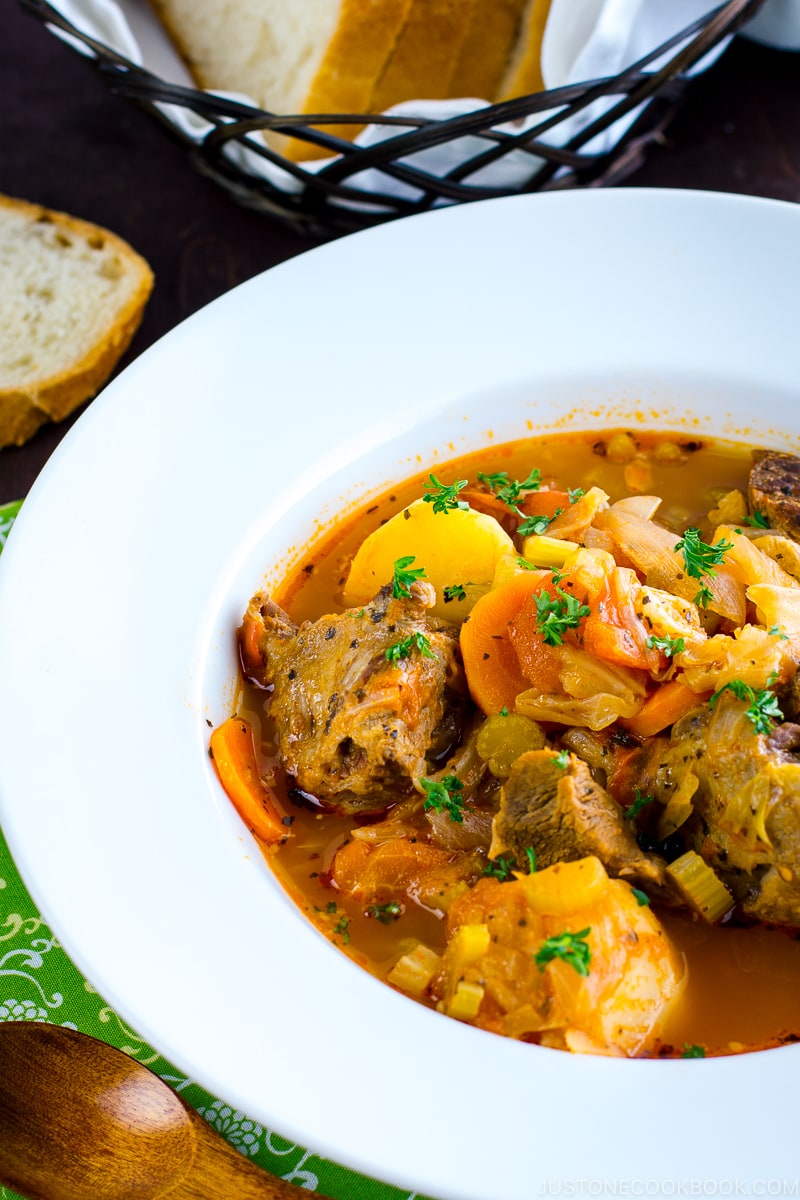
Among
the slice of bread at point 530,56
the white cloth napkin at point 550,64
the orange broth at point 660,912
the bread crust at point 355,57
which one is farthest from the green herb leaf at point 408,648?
the slice of bread at point 530,56

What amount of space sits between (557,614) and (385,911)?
933mm

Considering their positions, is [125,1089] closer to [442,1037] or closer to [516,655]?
[442,1037]

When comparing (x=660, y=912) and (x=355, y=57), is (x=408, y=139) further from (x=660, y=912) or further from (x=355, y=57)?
(x=660, y=912)

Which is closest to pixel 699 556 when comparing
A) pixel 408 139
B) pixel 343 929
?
pixel 343 929

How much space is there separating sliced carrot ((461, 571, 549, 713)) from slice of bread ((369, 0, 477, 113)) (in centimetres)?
228

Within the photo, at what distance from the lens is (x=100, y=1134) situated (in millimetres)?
2646

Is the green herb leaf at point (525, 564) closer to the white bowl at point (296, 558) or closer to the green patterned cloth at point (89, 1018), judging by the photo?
the white bowl at point (296, 558)

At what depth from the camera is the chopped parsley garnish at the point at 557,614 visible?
3.09 metres

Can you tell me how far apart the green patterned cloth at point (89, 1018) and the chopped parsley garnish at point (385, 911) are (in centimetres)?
59

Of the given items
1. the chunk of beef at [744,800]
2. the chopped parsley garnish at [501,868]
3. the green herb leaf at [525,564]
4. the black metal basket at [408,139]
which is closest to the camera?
the chunk of beef at [744,800]

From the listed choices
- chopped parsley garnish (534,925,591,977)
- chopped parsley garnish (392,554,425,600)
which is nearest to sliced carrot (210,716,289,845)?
chopped parsley garnish (392,554,425,600)

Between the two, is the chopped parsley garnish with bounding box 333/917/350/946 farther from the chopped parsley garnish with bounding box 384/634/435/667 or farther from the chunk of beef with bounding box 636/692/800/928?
the chunk of beef with bounding box 636/692/800/928

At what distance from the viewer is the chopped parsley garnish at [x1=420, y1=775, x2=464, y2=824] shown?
312cm

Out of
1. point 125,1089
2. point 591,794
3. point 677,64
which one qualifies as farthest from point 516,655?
point 677,64
